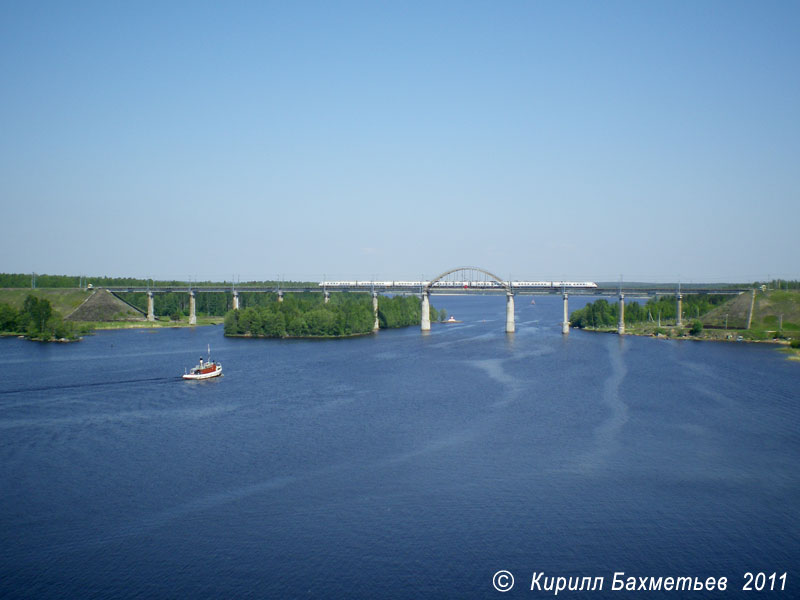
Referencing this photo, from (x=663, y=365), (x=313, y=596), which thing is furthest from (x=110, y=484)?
(x=663, y=365)

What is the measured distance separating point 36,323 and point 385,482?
A: 6717 centimetres

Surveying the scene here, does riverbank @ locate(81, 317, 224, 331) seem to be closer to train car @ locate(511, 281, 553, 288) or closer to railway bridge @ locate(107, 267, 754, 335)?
railway bridge @ locate(107, 267, 754, 335)

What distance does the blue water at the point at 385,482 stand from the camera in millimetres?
18969

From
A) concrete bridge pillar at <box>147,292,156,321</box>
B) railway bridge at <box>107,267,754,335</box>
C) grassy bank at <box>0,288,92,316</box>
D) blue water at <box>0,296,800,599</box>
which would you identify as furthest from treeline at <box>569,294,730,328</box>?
grassy bank at <box>0,288,92,316</box>

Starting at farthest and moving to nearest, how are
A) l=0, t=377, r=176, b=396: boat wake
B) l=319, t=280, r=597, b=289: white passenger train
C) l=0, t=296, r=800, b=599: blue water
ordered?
l=319, t=280, r=597, b=289: white passenger train
l=0, t=377, r=176, b=396: boat wake
l=0, t=296, r=800, b=599: blue water

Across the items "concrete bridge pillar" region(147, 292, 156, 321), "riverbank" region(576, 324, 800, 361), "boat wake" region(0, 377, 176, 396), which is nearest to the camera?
"boat wake" region(0, 377, 176, 396)

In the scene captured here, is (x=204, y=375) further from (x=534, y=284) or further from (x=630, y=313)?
(x=630, y=313)

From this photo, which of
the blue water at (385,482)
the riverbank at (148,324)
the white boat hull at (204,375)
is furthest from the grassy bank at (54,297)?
the white boat hull at (204,375)

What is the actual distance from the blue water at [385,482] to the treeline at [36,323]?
28523 millimetres

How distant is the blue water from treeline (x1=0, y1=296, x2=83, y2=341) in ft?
93.6

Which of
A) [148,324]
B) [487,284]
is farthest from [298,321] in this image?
[487,284]

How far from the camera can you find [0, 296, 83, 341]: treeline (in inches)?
2990

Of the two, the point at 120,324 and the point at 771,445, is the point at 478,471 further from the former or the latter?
the point at 120,324

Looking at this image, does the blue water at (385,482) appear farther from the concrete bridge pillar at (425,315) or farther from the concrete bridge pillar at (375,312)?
the concrete bridge pillar at (425,315)
